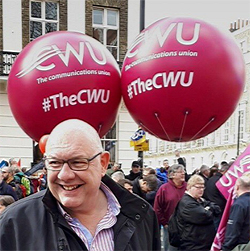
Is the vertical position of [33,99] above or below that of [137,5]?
below

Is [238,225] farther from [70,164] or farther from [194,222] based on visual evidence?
[70,164]

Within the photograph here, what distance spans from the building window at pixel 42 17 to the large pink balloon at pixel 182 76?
11806mm

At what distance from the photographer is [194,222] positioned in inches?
185

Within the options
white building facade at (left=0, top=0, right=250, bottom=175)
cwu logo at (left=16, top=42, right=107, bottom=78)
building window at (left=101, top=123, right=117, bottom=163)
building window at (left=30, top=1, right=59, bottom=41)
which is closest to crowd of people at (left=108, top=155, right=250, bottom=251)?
cwu logo at (left=16, top=42, right=107, bottom=78)

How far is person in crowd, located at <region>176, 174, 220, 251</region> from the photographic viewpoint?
4688 mm

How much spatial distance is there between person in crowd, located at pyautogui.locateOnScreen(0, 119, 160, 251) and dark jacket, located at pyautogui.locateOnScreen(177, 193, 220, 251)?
2.76 metres

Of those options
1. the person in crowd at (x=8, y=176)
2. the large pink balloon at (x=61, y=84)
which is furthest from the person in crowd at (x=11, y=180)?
the large pink balloon at (x=61, y=84)

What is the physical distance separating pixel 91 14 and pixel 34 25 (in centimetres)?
203

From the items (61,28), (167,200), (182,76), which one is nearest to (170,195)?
(167,200)

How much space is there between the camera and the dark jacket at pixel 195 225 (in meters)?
4.68

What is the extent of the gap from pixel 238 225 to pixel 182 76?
2041 mm

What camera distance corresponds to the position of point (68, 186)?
1834 millimetres

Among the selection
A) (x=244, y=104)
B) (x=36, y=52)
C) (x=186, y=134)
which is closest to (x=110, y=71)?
(x=36, y=52)

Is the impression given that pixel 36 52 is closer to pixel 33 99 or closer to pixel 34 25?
pixel 33 99
